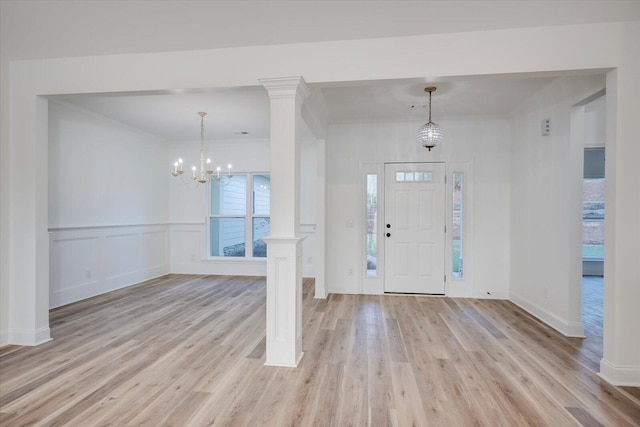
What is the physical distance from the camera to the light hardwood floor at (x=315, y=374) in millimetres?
2006

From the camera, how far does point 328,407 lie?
209cm

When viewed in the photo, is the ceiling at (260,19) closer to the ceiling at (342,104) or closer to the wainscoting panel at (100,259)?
the ceiling at (342,104)

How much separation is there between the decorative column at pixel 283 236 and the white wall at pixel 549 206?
284 cm

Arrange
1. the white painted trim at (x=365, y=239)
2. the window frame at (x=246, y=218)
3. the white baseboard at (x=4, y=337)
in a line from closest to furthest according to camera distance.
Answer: the white baseboard at (x=4, y=337) → the white painted trim at (x=365, y=239) → the window frame at (x=246, y=218)

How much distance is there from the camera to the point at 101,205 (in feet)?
16.4

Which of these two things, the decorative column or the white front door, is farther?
the white front door

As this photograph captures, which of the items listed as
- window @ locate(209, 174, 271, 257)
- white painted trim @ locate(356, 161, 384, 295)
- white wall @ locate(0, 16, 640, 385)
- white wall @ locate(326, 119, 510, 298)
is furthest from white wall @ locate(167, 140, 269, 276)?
white wall @ locate(0, 16, 640, 385)

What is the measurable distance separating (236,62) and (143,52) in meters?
0.86

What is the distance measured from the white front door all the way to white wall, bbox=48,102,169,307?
435cm

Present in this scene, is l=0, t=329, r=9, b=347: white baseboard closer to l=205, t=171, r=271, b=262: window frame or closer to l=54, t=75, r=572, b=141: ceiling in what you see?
l=54, t=75, r=572, b=141: ceiling

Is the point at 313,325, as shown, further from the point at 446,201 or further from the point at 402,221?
the point at 446,201

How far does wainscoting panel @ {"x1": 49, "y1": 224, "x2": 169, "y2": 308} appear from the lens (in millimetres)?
4289

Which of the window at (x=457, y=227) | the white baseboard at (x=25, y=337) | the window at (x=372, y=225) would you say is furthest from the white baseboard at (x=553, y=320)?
the white baseboard at (x=25, y=337)

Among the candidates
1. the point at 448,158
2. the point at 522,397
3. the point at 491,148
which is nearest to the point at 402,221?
the point at 448,158
